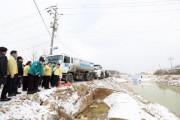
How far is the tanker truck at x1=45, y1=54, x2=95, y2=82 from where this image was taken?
16703 mm

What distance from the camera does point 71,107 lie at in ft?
31.2

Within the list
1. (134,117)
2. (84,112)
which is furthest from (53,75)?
(134,117)

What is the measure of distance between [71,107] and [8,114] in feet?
13.1

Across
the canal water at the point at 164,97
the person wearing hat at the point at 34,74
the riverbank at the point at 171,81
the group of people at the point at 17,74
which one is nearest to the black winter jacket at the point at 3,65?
the group of people at the point at 17,74

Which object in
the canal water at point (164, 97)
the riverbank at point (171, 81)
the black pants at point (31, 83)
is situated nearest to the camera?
the black pants at point (31, 83)

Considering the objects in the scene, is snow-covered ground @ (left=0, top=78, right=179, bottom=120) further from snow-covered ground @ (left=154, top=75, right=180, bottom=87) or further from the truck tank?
snow-covered ground @ (left=154, top=75, right=180, bottom=87)

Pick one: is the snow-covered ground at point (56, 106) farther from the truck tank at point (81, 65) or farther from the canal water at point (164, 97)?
the canal water at point (164, 97)

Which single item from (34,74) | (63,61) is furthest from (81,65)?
(34,74)

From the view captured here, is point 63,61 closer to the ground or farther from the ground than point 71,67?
farther from the ground

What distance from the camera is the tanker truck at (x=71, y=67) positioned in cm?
1670

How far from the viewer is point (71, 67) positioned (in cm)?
1784

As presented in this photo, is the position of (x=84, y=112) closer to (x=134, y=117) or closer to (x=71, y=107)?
(x=71, y=107)

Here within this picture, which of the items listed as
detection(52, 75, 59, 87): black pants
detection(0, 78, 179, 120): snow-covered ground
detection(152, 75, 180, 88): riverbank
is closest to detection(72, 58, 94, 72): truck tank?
detection(0, 78, 179, 120): snow-covered ground

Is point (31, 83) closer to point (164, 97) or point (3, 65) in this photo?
point (3, 65)
